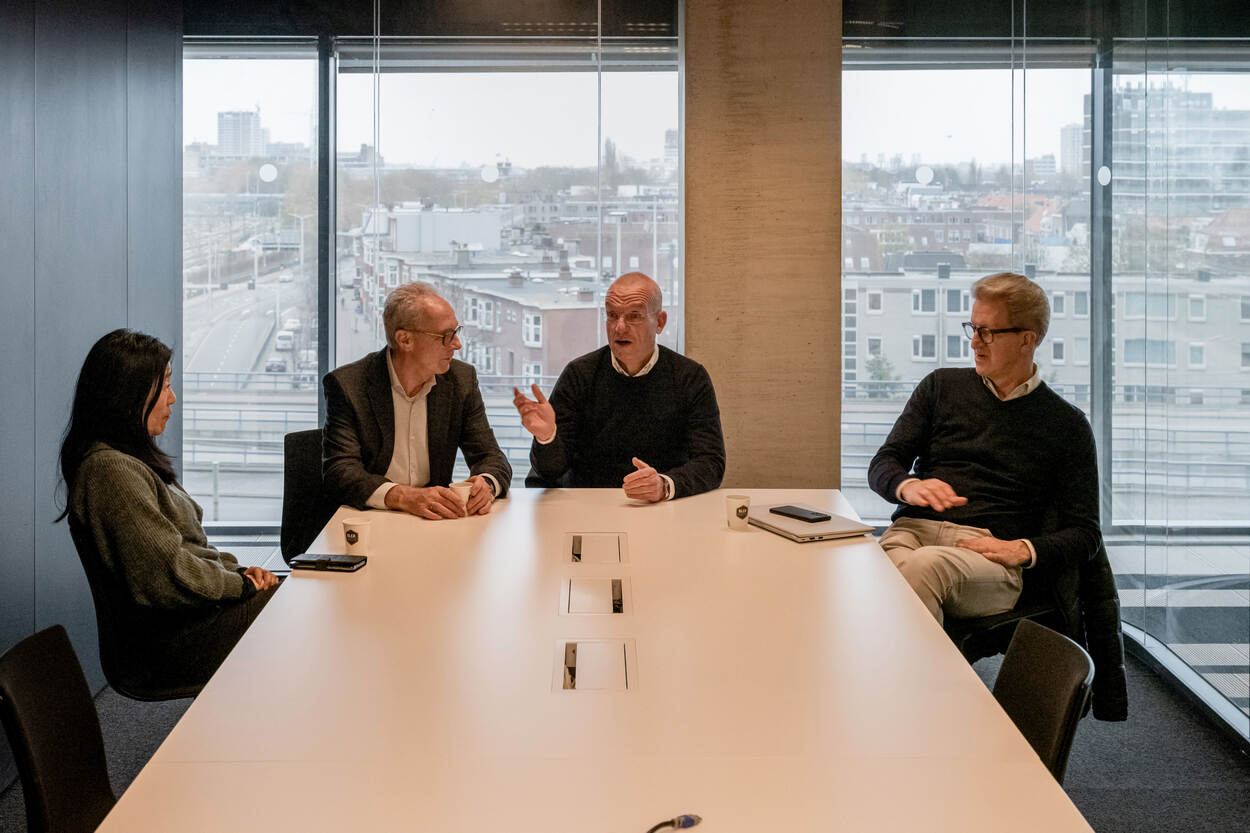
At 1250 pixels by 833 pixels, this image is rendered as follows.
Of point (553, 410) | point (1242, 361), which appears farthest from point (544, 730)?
point (1242, 361)

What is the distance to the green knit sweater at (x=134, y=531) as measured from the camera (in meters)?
2.70

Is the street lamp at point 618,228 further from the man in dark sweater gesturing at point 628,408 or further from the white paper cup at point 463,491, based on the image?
the white paper cup at point 463,491

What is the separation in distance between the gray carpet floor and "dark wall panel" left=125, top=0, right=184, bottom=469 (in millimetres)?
1044

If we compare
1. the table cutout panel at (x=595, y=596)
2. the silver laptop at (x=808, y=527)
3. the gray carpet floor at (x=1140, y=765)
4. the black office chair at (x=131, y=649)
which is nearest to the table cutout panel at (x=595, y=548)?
the table cutout panel at (x=595, y=596)

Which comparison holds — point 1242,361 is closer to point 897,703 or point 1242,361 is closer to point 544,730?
point 897,703

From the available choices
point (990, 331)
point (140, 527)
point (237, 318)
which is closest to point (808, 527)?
point (990, 331)

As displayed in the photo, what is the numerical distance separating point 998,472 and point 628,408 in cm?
134

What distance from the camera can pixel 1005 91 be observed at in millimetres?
4953

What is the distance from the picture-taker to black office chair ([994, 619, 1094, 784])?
1815mm

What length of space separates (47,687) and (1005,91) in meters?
4.56

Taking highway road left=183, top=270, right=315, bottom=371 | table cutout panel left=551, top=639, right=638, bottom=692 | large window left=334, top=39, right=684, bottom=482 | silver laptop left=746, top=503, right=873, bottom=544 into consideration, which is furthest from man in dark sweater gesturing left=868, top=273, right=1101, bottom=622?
highway road left=183, top=270, right=315, bottom=371

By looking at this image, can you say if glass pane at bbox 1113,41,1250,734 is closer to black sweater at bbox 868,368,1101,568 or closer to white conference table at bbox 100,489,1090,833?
black sweater at bbox 868,368,1101,568

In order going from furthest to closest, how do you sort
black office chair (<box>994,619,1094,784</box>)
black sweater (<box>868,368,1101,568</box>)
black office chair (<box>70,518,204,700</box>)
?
black sweater (<box>868,368,1101,568</box>) < black office chair (<box>70,518,204,700</box>) < black office chair (<box>994,619,1094,784</box>)

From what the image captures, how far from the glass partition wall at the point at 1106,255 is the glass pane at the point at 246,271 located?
2.63 m
